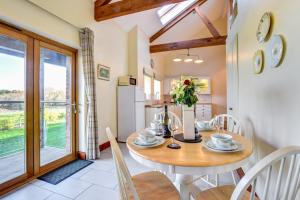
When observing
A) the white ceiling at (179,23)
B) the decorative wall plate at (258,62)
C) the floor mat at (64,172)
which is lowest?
the floor mat at (64,172)

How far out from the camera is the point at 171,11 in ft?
16.7

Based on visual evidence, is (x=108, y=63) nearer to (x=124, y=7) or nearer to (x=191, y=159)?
(x=124, y=7)

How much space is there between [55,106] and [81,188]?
1328 millimetres

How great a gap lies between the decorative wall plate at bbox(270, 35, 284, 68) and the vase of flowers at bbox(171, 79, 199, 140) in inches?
27.3

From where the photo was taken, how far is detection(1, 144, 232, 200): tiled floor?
70.0 inches

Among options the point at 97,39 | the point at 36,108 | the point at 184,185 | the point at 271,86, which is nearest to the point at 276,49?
the point at 271,86

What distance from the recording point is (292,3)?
46.9 inches

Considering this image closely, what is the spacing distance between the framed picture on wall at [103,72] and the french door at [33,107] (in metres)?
Answer: 0.55

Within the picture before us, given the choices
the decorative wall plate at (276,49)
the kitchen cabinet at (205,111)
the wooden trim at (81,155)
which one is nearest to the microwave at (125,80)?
the wooden trim at (81,155)

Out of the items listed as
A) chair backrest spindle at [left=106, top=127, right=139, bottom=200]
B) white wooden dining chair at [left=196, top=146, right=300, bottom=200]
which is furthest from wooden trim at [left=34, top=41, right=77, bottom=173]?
white wooden dining chair at [left=196, top=146, right=300, bottom=200]

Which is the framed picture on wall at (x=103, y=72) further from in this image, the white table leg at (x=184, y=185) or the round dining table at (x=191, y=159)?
the white table leg at (x=184, y=185)

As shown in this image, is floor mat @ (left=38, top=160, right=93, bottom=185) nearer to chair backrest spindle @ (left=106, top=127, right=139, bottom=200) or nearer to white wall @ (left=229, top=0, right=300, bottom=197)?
chair backrest spindle @ (left=106, top=127, right=139, bottom=200)

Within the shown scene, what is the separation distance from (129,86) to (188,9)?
3.20m

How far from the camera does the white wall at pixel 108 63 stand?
329 cm
